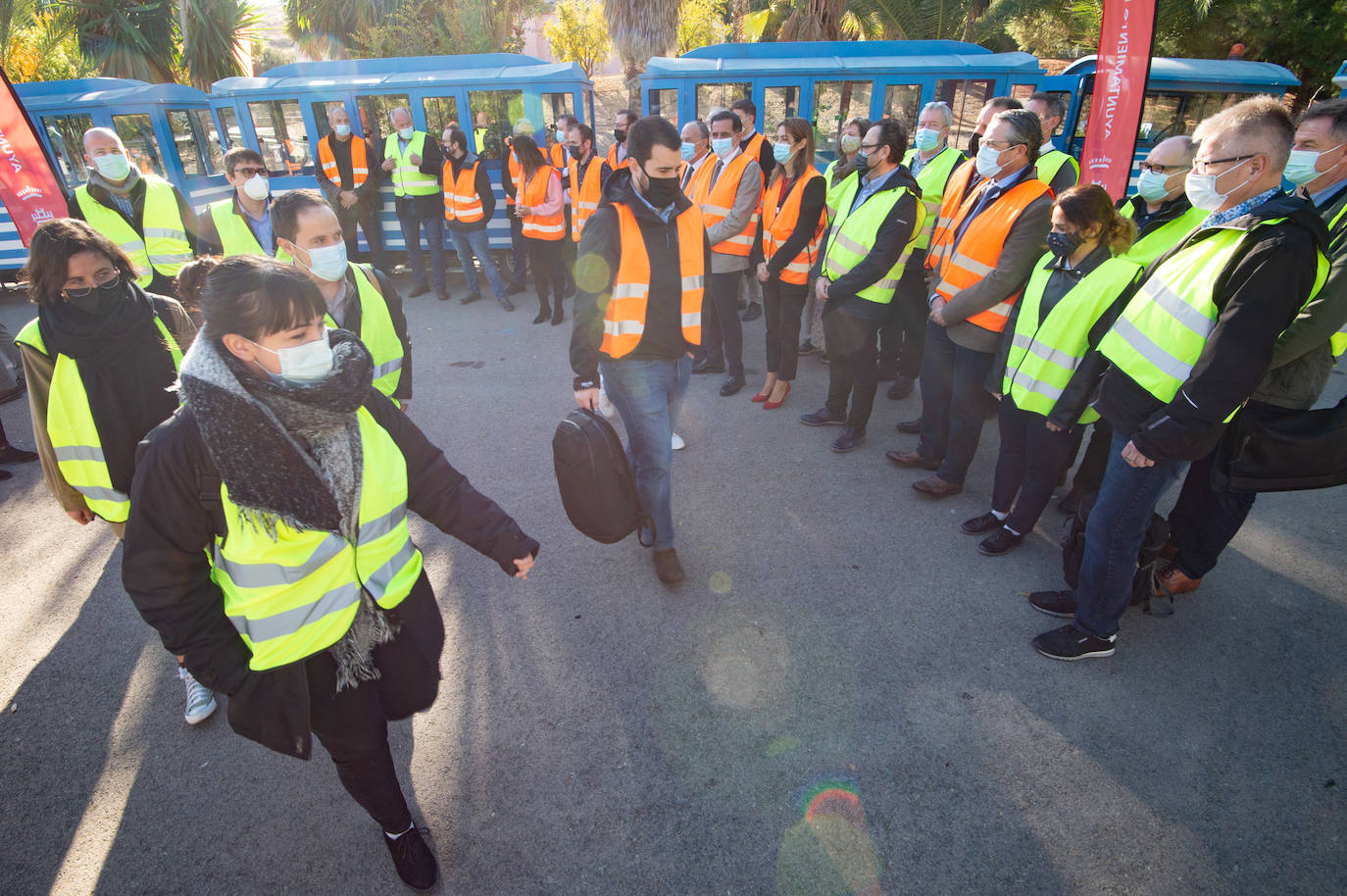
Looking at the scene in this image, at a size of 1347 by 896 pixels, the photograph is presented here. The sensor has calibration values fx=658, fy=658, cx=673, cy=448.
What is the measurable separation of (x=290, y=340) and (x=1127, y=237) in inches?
131

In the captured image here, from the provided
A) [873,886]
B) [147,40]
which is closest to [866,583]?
[873,886]

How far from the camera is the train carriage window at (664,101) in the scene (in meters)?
8.52

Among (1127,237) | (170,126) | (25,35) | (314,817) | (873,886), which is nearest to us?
(873,886)

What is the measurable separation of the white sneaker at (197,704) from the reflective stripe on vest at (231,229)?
8.94 feet

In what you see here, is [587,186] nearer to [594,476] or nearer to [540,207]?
[540,207]

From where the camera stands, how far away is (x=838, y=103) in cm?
830

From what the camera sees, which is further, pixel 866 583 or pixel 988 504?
pixel 988 504

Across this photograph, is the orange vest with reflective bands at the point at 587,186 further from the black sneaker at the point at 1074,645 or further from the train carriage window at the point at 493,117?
the black sneaker at the point at 1074,645

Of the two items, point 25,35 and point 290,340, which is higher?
point 25,35

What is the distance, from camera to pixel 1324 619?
3.09 metres

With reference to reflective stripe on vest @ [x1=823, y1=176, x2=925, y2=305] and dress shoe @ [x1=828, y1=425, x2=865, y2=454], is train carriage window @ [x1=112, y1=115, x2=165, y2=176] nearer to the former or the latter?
reflective stripe on vest @ [x1=823, y1=176, x2=925, y2=305]

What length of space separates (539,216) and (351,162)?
121 inches

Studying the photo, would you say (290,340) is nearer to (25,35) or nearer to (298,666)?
(298,666)

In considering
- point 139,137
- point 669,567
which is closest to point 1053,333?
point 669,567
